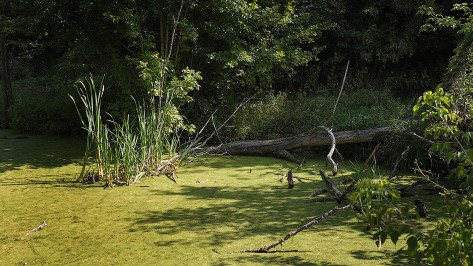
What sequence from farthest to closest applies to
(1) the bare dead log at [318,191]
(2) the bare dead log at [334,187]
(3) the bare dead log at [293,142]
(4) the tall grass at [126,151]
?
(3) the bare dead log at [293,142] < (4) the tall grass at [126,151] < (1) the bare dead log at [318,191] < (2) the bare dead log at [334,187]

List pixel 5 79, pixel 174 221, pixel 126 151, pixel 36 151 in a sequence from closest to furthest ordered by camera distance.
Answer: pixel 174 221 < pixel 126 151 < pixel 36 151 < pixel 5 79

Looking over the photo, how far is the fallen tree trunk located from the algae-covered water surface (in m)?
0.77

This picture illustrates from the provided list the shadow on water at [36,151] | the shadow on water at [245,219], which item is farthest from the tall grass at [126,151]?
the shadow on water at [36,151]

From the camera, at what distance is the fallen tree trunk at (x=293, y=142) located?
566cm

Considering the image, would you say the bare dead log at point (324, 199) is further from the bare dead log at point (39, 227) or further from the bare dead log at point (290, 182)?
the bare dead log at point (39, 227)

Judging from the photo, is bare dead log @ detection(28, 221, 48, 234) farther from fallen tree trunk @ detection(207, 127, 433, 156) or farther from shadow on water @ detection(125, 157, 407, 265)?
fallen tree trunk @ detection(207, 127, 433, 156)

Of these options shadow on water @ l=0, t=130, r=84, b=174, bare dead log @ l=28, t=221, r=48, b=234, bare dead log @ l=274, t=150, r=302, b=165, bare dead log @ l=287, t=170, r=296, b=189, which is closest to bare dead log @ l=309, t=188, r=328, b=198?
bare dead log @ l=287, t=170, r=296, b=189

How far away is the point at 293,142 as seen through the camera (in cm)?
605

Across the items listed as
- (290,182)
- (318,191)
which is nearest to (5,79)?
(290,182)

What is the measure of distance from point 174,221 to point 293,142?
3058 mm

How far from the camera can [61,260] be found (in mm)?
2561

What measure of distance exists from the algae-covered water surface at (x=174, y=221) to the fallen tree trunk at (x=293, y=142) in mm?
768

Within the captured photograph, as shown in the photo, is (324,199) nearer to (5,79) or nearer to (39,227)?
(39,227)

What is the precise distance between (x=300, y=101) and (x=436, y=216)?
17.5ft
